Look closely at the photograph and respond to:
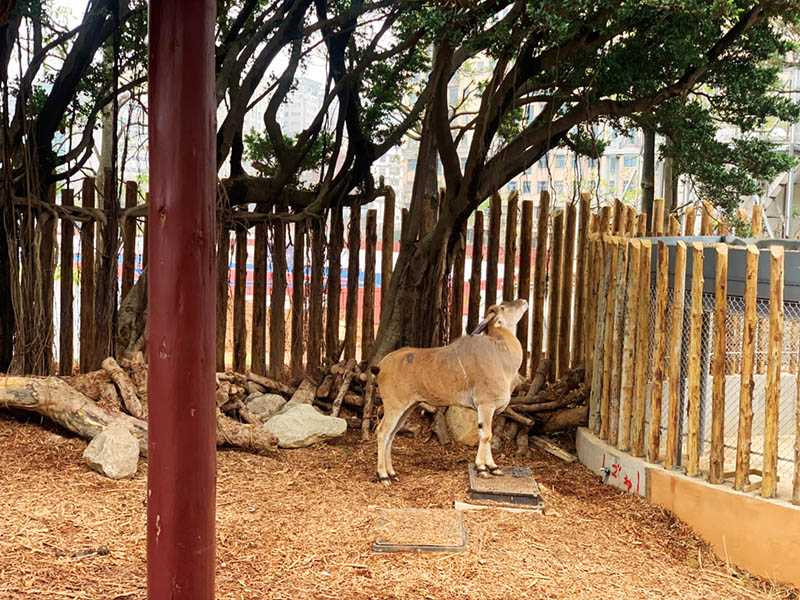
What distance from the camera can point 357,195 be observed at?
857cm

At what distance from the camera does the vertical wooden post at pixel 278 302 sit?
826 centimetres

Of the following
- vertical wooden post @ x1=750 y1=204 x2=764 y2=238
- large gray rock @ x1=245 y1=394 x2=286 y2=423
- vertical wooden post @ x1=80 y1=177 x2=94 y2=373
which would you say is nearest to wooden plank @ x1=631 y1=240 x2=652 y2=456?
vertical wooden post @ x1=750 y1=204 x2=764 y2=238

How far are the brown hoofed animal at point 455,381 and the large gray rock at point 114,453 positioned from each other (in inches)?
62.6

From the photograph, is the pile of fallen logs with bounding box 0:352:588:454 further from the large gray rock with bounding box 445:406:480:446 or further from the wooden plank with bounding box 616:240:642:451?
the wooden plank with bounding box 616:240:642:451

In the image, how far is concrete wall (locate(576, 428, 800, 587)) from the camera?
474 centimetres

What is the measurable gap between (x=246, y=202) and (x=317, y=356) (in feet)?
5.43

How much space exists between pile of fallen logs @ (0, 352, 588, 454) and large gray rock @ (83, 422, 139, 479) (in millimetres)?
286

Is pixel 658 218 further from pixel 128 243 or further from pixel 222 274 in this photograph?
pixel 128 243

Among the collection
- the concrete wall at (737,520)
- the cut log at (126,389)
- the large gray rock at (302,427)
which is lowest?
the concrete wall at (737,520)

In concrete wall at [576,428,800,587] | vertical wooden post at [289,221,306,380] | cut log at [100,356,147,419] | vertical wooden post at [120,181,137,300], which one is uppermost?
vertical wooden post at [120,181,137,300]

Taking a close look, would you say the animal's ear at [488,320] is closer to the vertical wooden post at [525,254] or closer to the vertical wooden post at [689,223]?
the vertical wooden post at [689,223]

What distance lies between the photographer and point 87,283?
7945mm

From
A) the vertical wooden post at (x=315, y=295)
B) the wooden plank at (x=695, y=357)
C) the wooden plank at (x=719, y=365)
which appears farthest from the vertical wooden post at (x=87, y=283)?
the wooden plank at (x=719, y=365)

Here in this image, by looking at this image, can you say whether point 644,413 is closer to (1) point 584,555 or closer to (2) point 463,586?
(1) point 584,555
